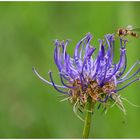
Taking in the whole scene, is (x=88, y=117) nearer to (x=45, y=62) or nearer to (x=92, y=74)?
(x=92, y=74)

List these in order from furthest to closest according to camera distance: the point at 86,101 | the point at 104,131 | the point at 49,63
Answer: the point at 49,63, the point at 104,131, the point at 86,101

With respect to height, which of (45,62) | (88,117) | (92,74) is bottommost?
(88,117)

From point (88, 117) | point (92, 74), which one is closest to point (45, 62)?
point (92, 74)

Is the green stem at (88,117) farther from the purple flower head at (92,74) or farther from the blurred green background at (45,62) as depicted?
the blurred green background at (45,62)

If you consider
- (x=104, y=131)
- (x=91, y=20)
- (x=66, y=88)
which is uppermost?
(x=91, y=20)

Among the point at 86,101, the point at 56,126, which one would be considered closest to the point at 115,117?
the point at 56,126

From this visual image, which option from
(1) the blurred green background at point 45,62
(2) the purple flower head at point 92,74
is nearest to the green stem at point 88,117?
(2) the purple flower head at point 92,74

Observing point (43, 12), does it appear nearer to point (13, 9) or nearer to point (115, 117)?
point (13, 9)

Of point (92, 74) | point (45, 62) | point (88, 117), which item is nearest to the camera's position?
point (88, 117)
